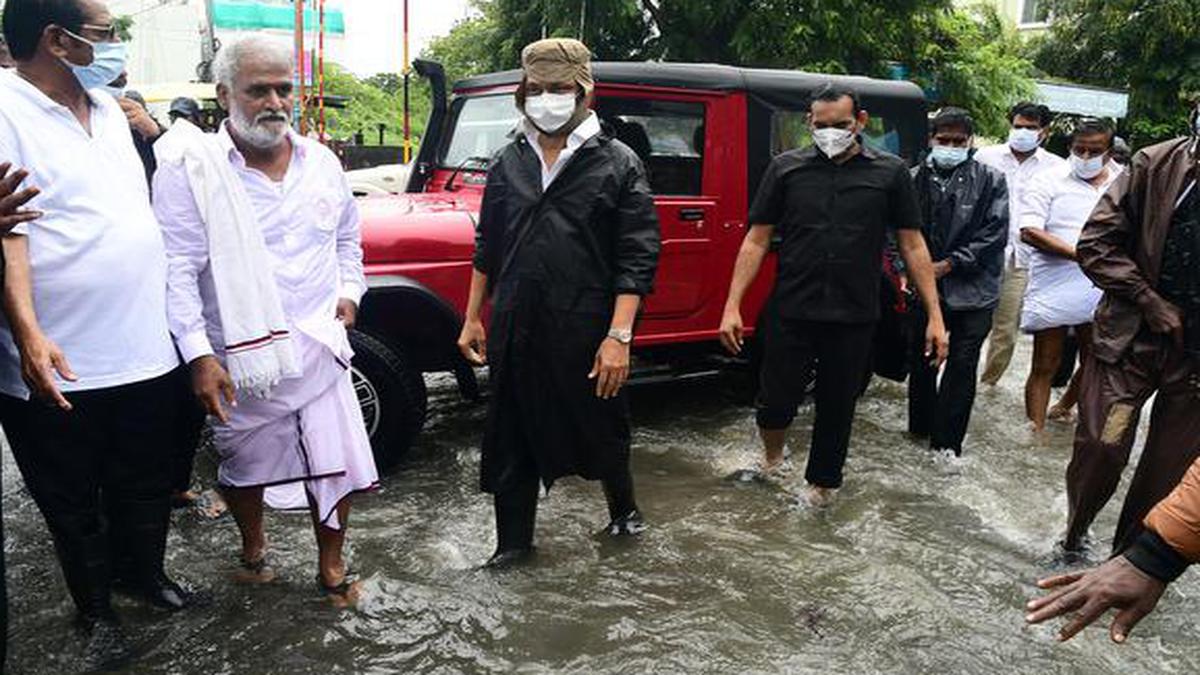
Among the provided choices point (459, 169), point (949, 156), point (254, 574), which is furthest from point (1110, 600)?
point (459, 169)

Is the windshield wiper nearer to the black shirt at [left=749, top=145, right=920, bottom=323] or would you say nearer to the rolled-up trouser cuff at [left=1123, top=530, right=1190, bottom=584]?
the black shirt at [left=749, top=145, right=920, bottom=323]

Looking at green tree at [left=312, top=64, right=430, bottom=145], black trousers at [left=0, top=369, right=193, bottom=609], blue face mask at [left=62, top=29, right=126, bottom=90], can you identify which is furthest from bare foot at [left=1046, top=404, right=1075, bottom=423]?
green tree at [left=312, top=64, right=430, bottom=145]

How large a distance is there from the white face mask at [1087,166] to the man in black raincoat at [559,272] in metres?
3.08

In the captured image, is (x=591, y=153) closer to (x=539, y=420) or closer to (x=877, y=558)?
(x=539, y=420)

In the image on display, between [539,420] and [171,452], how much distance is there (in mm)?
1167

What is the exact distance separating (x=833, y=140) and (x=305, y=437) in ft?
7.80

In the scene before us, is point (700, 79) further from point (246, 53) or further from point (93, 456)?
point (93, 456)

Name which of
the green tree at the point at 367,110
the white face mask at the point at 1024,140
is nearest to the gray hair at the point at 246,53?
the white face mask at the point at 1024,140

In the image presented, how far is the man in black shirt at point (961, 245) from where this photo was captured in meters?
4.71

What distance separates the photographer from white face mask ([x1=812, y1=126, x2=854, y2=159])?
3.87m

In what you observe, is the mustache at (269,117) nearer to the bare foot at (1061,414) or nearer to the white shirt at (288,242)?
the white shirt at (288,242)

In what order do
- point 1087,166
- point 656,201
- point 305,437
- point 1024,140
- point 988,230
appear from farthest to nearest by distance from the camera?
1. point 1024,140
2. point 1087,166
3. point 656,201
4. point 988,230
5. point 305,437

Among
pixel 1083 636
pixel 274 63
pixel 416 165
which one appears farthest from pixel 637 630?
pixel 416 165

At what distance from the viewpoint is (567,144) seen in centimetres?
318
